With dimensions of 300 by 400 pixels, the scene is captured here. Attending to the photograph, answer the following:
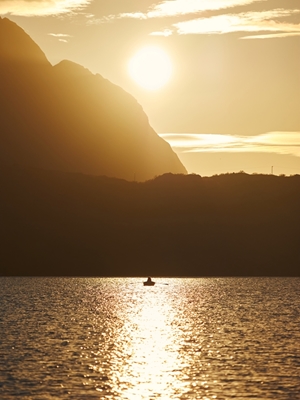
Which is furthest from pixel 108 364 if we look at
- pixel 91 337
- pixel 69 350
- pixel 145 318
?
pixel 145 318

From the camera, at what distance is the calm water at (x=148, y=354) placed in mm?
55287

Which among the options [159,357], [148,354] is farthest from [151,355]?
[159,357]

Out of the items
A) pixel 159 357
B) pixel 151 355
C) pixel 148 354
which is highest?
pixel 148 354

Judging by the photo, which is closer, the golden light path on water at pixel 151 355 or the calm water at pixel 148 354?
the calm water at pixel 148 354

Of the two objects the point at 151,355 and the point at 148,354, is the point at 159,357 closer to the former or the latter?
the point at 151,355

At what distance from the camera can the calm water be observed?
55.3m

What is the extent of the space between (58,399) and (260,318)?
81748mm

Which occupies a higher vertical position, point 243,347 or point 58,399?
point 243,347

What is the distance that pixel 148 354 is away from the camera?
76938 mm

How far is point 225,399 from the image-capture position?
51.2m

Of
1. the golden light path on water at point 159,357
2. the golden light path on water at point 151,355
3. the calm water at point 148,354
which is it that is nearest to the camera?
the calm water at point 148,354

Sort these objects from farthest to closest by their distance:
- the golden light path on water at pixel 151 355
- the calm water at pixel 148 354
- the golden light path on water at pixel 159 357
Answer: the golden light path on water at pixel 151 355 → the golden light path on water at pixel 159 357 → the calm water at pixel 148 354

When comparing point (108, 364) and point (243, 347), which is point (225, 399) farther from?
point (243, 347)

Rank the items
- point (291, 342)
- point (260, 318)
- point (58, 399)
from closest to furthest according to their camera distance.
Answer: point (58, 399) → point (291, 342) → point (260, 318)
